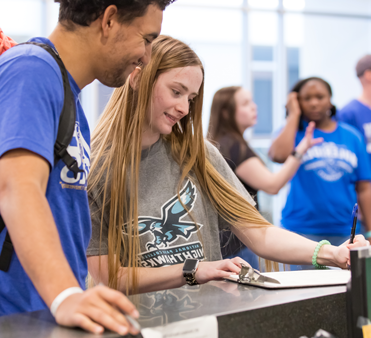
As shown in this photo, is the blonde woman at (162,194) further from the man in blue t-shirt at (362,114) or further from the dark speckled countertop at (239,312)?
the man in blue t-shirt at (362,114)

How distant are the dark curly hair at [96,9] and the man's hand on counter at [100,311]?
0.52 meters

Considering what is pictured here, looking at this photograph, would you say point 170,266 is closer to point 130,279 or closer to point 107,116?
point 130,279

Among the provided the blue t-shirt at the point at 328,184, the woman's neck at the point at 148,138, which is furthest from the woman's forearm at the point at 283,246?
the blue t-shirt at the point at 328,184

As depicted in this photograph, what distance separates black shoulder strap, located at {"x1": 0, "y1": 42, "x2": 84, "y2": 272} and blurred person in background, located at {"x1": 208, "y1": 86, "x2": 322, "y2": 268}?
1.43 meters

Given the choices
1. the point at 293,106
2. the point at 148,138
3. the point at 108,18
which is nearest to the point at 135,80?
the point at 148,138

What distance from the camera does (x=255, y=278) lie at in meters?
0.94

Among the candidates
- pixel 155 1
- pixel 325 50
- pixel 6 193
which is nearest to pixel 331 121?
pixel 155 1

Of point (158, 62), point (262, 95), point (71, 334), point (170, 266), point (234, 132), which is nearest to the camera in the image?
point (71, 334)

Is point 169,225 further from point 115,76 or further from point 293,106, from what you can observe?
point 293,106

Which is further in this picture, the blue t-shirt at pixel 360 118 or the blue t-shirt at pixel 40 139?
the blue t-shirt at pixel 360 118

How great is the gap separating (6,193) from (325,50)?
5013 mm

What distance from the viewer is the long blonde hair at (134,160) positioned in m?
1.30

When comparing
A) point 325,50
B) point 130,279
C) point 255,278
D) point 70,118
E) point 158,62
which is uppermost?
point 325,50

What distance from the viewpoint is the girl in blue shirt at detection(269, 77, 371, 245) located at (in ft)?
8.24
